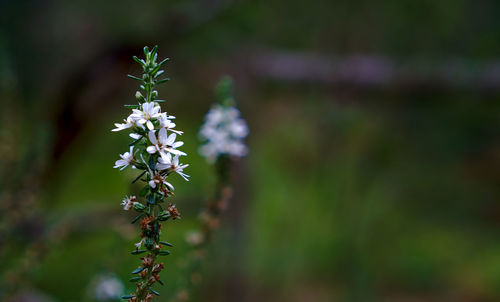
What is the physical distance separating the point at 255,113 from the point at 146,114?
11.4 ft

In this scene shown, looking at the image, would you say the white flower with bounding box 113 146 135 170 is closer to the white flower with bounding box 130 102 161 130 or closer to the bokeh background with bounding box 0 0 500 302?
the white flower with bounding box 130 102 161 130

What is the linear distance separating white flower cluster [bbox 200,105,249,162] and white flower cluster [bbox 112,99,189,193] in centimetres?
51

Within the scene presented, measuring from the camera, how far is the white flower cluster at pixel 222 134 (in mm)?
1364

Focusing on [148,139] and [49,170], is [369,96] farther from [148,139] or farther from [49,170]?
[148,139]

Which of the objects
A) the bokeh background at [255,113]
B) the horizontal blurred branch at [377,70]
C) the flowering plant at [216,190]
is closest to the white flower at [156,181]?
the flowering plant at [216,190]

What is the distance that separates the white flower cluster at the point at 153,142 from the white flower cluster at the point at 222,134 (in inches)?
20.0

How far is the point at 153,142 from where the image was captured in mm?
787

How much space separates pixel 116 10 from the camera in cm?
452

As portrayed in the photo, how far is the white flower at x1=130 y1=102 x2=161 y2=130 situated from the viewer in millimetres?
760

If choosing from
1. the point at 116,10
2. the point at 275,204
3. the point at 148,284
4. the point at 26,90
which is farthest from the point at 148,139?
→ the point at 275,204

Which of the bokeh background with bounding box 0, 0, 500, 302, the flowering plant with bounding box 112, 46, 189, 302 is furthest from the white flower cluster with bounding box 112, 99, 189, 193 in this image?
the bokeh background with bounding box 0, 0, 500, 302

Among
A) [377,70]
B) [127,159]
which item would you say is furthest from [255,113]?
[127,159]

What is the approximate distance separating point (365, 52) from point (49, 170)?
9.43ft

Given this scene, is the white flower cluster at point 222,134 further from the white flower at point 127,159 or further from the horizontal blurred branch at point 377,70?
the horizontal blurred branch at point 377,70
